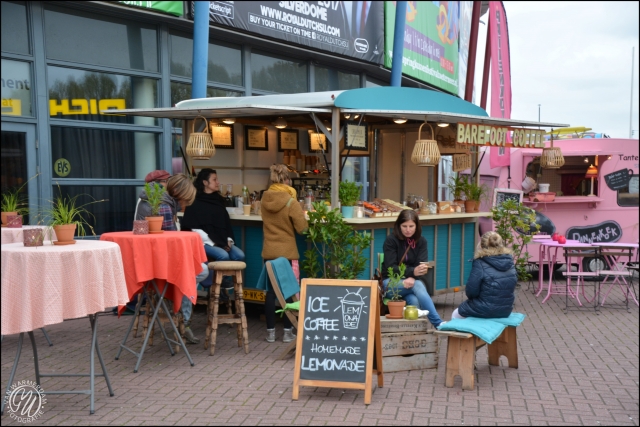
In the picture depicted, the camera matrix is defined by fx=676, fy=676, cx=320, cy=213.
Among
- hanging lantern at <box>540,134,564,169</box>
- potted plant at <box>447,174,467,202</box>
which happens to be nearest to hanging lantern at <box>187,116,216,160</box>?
potted plant at <box>447,174,467,202</box>

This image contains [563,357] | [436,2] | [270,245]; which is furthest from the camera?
[436,2]

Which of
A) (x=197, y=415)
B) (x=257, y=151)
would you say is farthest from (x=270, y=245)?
(x=257, y=151)

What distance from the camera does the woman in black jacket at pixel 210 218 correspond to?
A: 7.62 metres

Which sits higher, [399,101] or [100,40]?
[100,40]

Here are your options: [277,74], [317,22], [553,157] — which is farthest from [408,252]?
[317,22]

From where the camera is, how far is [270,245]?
745 cm

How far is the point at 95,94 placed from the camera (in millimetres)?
9969

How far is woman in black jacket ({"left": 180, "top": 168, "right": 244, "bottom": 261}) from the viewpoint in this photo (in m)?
7.62

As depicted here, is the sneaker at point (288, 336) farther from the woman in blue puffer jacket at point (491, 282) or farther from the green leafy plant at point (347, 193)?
the woman in blue puffer jacket at point (491, 282)

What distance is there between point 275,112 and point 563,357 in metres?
4.03

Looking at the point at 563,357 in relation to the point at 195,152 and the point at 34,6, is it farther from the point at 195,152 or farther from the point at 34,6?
the point at 34,6

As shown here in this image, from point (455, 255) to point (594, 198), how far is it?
389 centimetres

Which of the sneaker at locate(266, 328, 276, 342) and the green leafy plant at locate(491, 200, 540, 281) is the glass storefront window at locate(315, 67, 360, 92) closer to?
the green leafy plant at locate(491, 200, 540, 281)

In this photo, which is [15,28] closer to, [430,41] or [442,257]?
[442,257]
